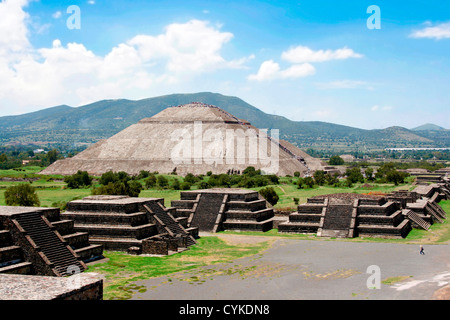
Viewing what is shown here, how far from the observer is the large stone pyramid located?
120750 mm

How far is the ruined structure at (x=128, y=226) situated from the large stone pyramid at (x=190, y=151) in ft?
255

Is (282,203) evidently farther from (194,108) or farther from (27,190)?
(194,108)

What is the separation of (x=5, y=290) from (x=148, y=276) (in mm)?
10249

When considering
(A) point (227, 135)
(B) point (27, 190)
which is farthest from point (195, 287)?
(A) point (227, 135)

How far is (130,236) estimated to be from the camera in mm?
35094

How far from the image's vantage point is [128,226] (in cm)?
3553

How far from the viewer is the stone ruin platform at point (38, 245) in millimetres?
27234

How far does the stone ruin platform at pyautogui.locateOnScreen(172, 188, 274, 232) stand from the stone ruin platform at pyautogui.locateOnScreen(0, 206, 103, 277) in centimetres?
1539

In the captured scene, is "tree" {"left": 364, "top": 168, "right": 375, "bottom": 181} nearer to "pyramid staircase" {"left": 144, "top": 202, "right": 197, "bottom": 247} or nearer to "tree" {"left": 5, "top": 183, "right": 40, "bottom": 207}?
"tree" {"left": 5, "top": 183, "right": 40, "bottom": 207}

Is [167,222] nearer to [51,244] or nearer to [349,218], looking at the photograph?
[51,244]

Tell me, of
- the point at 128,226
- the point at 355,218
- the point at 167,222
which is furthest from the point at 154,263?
the point at 355,218

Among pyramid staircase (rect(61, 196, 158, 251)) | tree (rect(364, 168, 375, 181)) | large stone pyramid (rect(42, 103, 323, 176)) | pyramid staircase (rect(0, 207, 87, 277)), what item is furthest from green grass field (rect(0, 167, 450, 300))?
large stone pyramid (rect(42, 103, 323, 176))

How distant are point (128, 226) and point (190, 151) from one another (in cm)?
9242

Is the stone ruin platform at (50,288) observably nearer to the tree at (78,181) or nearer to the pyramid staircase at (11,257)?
the pyramid staircase at (11,257)
